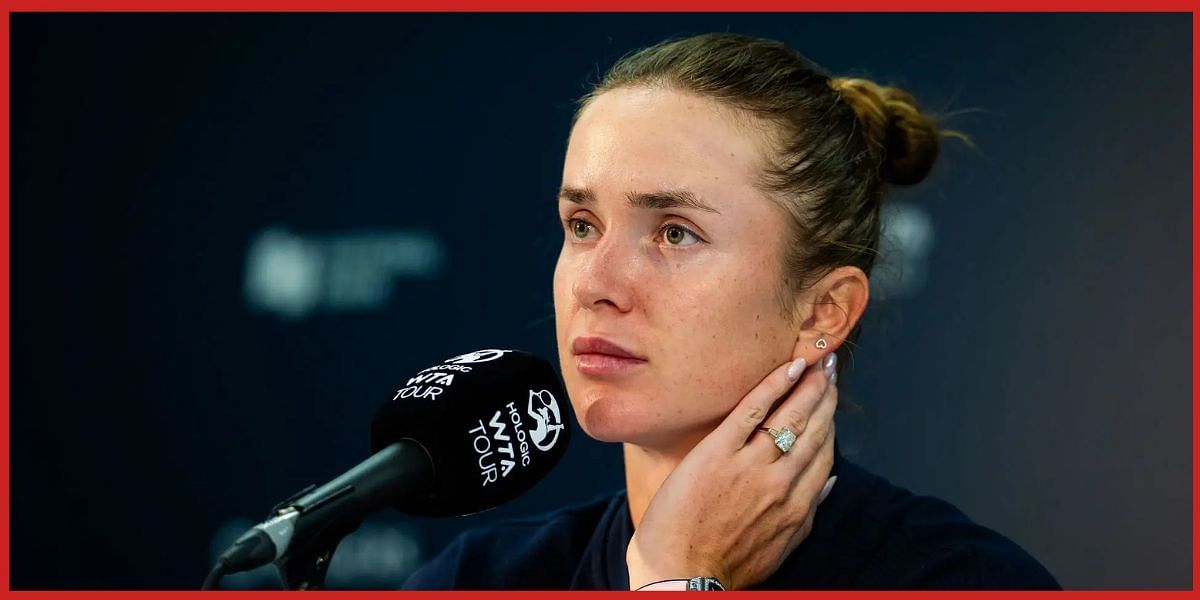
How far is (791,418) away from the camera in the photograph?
148 cm

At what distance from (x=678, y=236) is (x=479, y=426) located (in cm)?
42

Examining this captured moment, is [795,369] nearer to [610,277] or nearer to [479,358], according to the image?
[610,277]

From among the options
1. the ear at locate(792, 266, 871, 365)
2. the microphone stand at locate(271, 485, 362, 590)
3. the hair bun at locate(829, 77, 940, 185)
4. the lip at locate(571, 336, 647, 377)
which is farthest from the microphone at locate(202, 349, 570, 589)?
the hair bun at locate(829, 77, 940, 185)

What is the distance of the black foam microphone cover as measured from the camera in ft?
3.62

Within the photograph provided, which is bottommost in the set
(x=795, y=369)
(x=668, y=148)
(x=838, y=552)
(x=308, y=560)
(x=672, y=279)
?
(x=838, y=552)

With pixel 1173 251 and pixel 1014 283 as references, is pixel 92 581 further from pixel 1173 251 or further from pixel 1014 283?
pixel 1173 251

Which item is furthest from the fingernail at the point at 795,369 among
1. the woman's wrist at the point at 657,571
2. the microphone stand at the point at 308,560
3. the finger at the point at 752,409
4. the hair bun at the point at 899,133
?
the microphone stand at the point at 308,560

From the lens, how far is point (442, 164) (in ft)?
8.55

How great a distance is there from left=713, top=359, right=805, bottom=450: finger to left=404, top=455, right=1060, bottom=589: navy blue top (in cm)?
19

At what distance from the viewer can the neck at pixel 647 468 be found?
5.09 ft

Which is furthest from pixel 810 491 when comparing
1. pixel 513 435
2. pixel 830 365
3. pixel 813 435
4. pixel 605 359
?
pixel 513 435

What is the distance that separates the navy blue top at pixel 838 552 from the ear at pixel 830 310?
17 cm

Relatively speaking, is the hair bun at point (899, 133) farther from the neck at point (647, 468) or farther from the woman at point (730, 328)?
the neck at point (647, 468)

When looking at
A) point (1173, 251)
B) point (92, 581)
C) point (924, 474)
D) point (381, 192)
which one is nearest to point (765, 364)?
point (924, 474)
